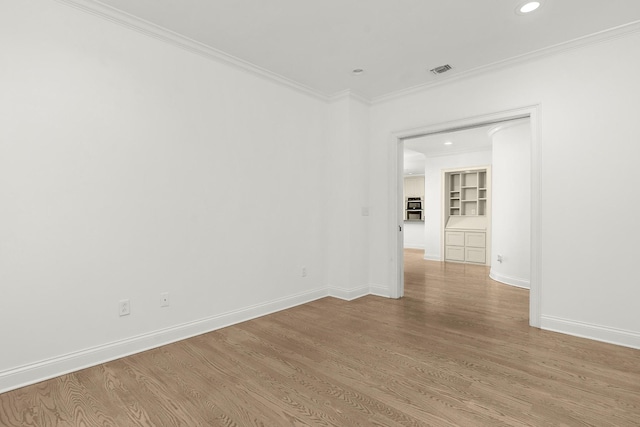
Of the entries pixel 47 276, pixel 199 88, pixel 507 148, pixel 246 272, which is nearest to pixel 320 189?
pixel 246 272

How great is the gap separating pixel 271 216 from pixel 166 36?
2.03 metres

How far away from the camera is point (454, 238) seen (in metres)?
7.84

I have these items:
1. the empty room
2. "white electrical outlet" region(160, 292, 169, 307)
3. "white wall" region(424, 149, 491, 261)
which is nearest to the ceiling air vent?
the empty room

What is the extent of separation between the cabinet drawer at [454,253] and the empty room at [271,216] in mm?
3834

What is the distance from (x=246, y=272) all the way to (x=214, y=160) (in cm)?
125

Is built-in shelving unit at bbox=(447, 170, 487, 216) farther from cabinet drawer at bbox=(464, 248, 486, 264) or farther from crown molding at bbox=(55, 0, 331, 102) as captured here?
crown molding at bbox=(55, 0, 331, 102)

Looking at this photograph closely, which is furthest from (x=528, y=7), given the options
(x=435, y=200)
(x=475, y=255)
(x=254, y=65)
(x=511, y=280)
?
(x=435, y=200)

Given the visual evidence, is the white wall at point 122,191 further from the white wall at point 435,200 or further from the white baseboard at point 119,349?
the white wall at point 435,200

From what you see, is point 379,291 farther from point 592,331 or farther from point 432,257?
point 432,257

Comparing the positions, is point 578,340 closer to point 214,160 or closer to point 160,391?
point 160,391

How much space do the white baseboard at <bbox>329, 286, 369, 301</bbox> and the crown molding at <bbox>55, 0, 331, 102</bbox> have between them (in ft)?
8.93

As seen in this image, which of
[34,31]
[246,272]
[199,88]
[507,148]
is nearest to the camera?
[34,31]

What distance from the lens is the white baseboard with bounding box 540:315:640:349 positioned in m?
2.83

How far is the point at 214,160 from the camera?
330 centimetres
